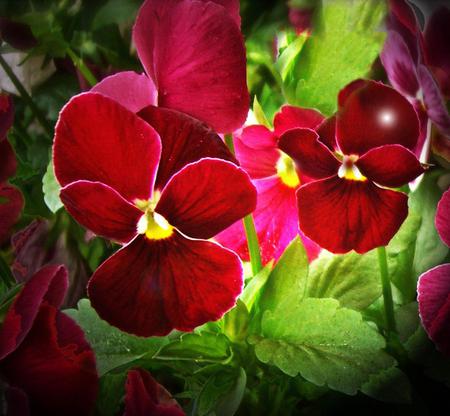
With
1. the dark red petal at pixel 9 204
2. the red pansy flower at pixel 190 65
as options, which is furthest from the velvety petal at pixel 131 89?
the dark red petal at pixel 9 204

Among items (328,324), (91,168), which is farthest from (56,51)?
(328,324)

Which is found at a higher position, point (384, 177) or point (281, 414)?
point (384, 177)

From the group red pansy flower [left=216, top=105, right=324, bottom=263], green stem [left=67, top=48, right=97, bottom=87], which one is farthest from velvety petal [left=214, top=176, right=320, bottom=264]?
green stem [left=67, top=48, right=97, bottom=87]

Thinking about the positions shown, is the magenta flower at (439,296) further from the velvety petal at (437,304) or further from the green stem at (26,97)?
the green stem at (26,97)

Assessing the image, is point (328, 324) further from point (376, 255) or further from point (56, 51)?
point (56, 51)

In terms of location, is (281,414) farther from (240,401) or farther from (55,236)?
(55,236)
